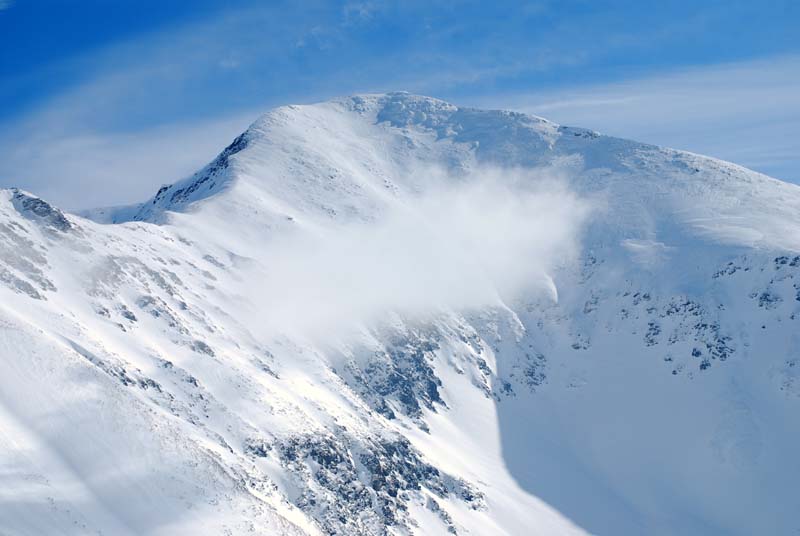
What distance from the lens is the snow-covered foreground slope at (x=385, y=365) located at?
243ft

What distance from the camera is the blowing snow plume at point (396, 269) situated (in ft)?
451

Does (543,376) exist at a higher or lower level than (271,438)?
higher

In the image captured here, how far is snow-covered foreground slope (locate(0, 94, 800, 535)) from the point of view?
73.9 m

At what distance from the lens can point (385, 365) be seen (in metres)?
134

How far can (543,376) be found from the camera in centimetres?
15738

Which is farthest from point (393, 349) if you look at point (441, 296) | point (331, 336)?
point (441, 296)

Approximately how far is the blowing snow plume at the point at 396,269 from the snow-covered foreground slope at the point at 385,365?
682 mm

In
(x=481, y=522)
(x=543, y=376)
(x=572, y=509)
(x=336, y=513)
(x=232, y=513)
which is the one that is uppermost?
(x=543, y=376)

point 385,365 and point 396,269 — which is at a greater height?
point 396,269

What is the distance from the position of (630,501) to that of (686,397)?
79.8ft

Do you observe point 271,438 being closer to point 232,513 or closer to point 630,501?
point 232,513

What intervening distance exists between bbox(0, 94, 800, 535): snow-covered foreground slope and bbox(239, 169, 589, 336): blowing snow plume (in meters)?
0.68

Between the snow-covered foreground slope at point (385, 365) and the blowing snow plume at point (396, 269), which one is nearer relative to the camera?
the snow-covered foreground slope at point (385, 365)

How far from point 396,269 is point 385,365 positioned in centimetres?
3675
